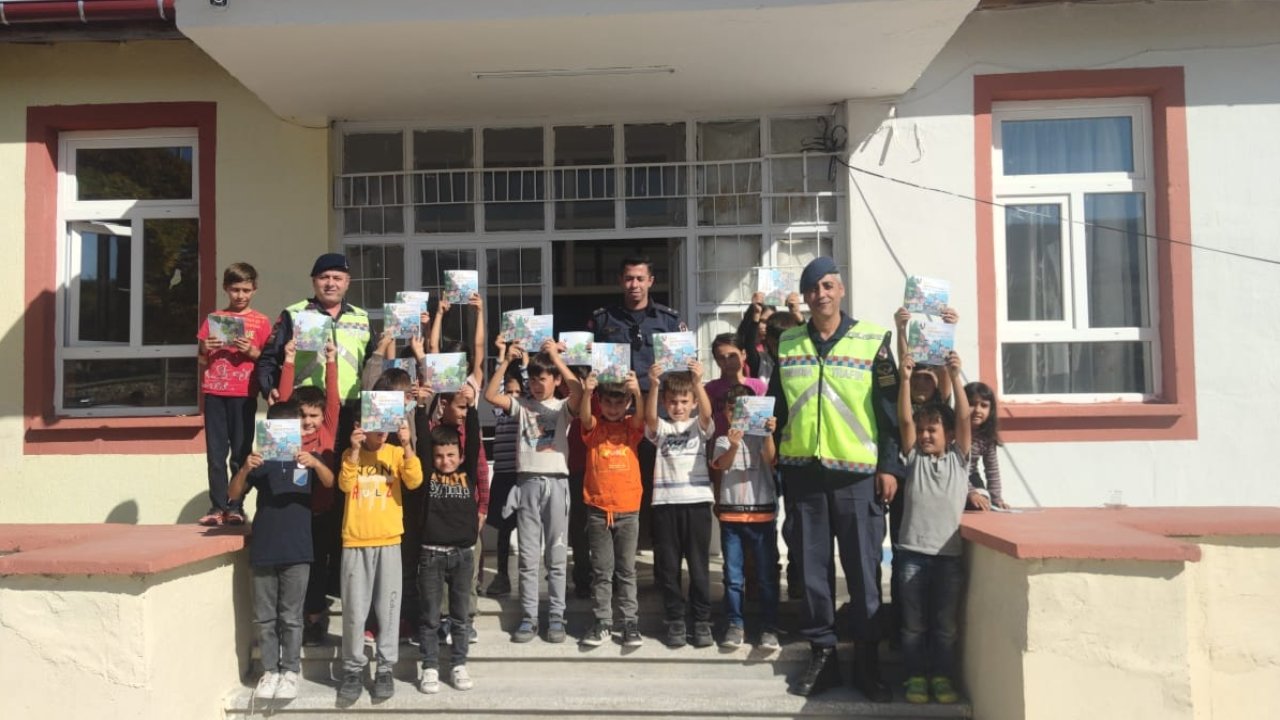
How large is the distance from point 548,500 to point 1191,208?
15.4 ft

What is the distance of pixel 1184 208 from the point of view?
6406 millimetres

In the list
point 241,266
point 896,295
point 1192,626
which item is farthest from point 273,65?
point 1192,626

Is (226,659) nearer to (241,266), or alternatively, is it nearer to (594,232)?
(241,266)

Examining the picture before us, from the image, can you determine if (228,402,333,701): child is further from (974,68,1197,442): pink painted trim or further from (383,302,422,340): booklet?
(974,68,1197,442): pink painted trim

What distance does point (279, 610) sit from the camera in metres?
4.67

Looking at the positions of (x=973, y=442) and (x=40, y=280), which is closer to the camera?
(x=973, y=442)

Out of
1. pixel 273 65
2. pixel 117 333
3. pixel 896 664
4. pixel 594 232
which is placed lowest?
pixel 896 664

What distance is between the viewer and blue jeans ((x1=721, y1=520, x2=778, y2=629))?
479cm

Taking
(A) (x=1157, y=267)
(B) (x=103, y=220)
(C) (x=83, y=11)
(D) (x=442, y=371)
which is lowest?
(D) (x=442, y=371)

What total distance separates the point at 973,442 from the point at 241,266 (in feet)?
13.4

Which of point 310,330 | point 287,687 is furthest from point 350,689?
point 310,330

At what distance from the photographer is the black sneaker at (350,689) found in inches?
180

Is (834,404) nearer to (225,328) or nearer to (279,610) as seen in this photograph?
(279,610)

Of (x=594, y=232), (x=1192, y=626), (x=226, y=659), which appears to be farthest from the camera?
(x=594, y=232)
